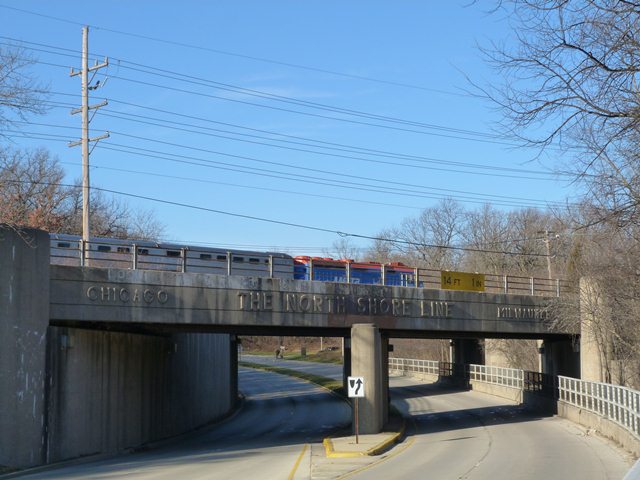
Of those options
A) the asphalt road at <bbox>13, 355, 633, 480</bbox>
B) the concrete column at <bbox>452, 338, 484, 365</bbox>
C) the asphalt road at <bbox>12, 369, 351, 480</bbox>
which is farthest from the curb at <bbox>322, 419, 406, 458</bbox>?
the concrete column at <bbox>452, 338, 484, 365</bbox>

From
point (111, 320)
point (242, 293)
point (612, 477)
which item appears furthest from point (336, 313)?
point (612, 477)

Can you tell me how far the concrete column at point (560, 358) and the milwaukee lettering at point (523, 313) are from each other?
699 centimetres

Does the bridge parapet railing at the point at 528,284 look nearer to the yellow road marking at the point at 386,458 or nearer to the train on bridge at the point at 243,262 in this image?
the train on bridge at the point at 243,262

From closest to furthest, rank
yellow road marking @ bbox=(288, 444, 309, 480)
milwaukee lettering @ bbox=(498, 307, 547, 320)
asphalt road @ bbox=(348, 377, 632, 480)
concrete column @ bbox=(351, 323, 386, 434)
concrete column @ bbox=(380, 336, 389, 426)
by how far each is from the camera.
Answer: asphalt road @ bbox=(348, 377, 632, 480)
yellow road marking @ bbox=(288, 444, 309, 480)
concrete column @ bbox=(351, 323, 386, 434)
concrete column @ bbox=(380, 336, 389, 426)
milwaukee lettering @ bbox=(498, 307, 547, 320)

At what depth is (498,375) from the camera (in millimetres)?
50125

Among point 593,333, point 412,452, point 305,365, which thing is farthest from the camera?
point 305,365

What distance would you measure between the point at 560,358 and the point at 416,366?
23457 millimetres

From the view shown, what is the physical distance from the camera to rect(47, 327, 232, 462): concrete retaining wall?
24.6 metres

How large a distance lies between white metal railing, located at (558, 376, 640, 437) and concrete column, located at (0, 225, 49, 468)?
16.2 m

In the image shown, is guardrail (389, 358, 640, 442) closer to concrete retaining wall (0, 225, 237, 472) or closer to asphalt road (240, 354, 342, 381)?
asphalt road (240, 354, 342, 381)

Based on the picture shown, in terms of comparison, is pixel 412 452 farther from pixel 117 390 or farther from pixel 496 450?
pixel 117 390

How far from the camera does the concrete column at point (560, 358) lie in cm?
4521

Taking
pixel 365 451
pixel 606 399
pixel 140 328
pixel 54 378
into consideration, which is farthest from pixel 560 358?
pixel 54 378

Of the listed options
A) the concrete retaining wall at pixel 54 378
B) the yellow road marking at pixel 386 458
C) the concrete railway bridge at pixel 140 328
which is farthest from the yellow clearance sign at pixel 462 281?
the concrete retaining wall at pixel 54 378
